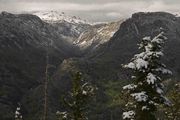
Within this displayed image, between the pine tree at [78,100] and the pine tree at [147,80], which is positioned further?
the pine tree at [78,100]

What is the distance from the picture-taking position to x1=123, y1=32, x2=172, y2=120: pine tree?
36.8 metres

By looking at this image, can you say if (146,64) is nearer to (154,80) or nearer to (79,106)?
(154,80)

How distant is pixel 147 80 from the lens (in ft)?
120

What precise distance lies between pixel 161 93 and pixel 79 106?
578 inches

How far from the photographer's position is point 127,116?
38.1 metres

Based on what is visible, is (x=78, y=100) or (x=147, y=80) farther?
(x=78, y=100)

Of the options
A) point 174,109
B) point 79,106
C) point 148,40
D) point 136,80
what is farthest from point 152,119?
point 174,109

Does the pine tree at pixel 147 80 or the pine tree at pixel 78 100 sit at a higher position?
the pine tree at pixel 147 80

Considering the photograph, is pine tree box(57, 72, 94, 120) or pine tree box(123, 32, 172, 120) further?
pine tree box(57, 72, 94, 120)

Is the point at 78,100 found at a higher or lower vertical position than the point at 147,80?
lower

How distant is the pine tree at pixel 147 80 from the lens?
121 feet

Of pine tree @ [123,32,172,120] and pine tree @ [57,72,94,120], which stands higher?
pine tree @ [123,32,172,120]

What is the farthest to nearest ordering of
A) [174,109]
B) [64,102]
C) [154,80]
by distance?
[174,109] → [64,102] → [154,80]

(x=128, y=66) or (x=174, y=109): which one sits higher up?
(x=128, y=66)
